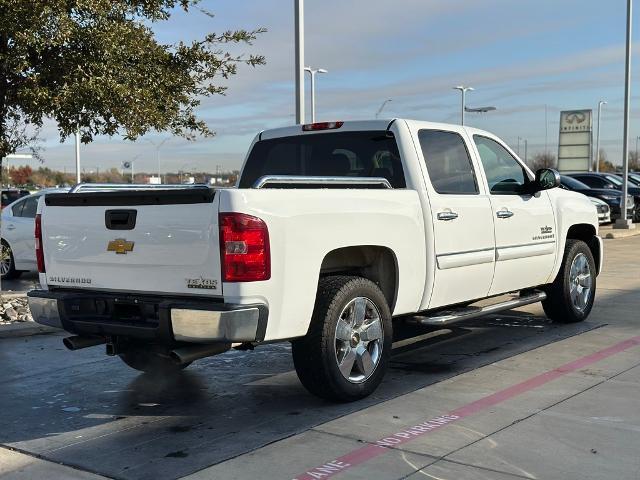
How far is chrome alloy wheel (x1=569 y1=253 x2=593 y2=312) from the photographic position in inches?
313

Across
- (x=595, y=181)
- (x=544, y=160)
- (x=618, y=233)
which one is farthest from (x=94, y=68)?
(x=544, y=160)

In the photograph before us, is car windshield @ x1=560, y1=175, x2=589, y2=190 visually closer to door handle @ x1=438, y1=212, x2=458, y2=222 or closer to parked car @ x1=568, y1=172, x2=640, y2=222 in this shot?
parked car @ x1=568, y1=172, x2=640, y2=222

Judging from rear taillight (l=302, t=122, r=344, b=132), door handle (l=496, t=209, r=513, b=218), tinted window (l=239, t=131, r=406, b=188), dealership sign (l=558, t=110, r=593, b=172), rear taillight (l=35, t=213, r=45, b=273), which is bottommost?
rear taillight (l=35, t=213, r=45, b=273)

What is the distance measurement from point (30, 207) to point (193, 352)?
943 cm

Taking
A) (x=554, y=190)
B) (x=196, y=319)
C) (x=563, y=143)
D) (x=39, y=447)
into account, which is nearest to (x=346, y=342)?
(x=196, y=319)

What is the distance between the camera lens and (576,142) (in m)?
33.3

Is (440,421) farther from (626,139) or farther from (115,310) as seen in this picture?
(626,139)

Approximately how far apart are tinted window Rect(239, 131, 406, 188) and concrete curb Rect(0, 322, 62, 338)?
319cm

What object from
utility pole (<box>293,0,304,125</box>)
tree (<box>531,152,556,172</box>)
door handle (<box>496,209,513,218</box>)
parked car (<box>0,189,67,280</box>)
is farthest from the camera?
tree (<box>531,152,556,172</box>)

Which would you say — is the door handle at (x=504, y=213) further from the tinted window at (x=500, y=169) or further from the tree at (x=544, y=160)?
the tree at (x=544, y=160)

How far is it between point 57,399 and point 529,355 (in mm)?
4058

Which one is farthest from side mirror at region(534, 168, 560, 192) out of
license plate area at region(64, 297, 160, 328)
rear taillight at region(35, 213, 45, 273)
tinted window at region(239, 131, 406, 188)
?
rear taillight at region(35, 213, 45, 273)

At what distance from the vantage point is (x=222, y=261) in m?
4.37

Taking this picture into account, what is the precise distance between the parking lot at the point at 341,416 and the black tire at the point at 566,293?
0.53 metres
